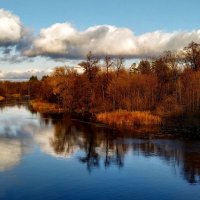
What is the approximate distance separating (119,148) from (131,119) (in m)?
12.3

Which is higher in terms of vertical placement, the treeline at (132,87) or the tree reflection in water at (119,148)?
the treeline at (132,87)

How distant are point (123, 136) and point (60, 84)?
3275 centimetres

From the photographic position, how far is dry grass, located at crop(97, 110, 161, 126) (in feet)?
129

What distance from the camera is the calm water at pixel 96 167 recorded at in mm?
17844

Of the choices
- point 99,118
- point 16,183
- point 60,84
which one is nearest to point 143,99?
point 99,118

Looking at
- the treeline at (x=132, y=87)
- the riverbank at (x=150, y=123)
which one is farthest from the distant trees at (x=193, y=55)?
the riverbank at (x=150, y=123)

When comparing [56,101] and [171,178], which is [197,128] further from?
[56,101]

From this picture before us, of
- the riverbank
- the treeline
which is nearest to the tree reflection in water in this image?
the riverbank

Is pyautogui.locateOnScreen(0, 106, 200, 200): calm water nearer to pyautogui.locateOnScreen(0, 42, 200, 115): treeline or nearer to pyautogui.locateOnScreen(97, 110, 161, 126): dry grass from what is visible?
pyautogui.locateOnScreen(97, 110, 161, 126): dry grass

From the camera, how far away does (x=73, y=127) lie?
39.8m

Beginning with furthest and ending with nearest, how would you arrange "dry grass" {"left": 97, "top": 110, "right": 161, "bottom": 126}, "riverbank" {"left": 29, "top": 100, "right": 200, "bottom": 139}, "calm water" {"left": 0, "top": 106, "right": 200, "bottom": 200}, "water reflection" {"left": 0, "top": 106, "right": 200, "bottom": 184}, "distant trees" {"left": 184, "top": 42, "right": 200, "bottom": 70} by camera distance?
"distant trees" {"left": 184, "top": 42, "right": 200, "bottom": 70} < "dry grass" {"left": 97, "top": 110, "right": 161, "bottom": 126} < "riverbank" {"left": 29, "top": 100, "right": 200, "bottom": 139} < "water reflection" {"left": 0, "top": 106, "right": 200, "bottom": 184} < "calm water" {"left": 0, "top": 106, "right": 200, "bottom": 200}

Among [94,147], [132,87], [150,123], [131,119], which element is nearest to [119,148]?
[94,147]

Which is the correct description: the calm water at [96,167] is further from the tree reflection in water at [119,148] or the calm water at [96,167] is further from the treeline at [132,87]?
the treeline at [132,87]

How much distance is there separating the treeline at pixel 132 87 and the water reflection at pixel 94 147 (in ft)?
34.5
